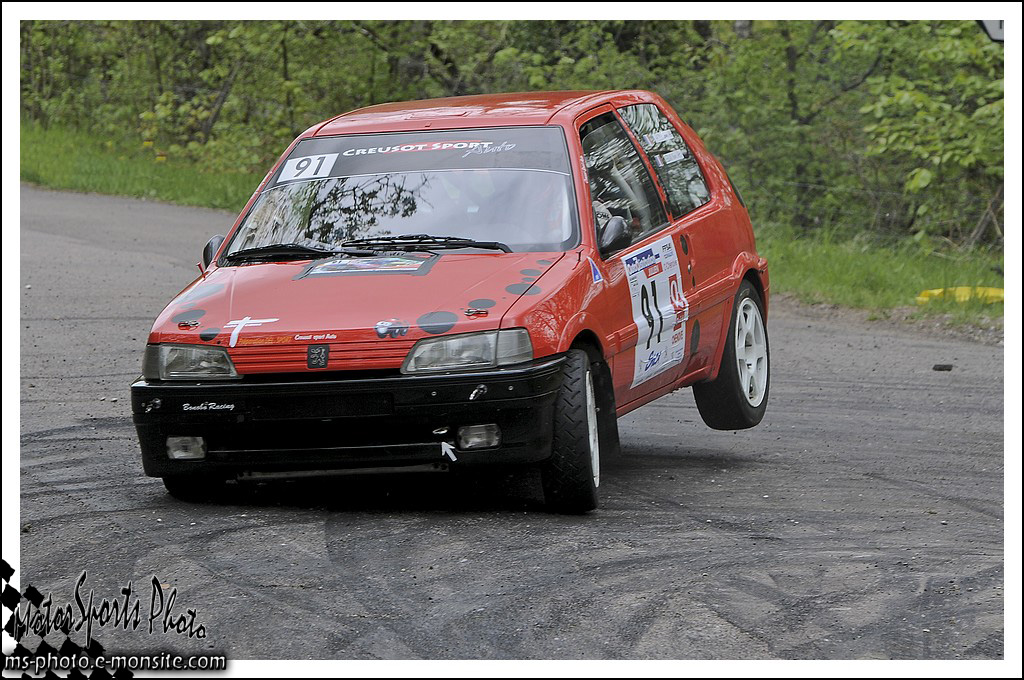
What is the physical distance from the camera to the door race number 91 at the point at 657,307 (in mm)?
6699

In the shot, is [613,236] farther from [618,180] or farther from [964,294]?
[964,294]

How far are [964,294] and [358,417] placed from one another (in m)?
9.92

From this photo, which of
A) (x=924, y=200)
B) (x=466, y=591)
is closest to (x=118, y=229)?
(x=924, y=200)

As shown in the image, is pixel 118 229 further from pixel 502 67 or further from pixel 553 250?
pixel 553 250

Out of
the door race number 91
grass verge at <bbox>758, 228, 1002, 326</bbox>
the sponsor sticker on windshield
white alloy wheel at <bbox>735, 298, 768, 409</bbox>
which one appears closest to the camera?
the sponsor sticker on windshield

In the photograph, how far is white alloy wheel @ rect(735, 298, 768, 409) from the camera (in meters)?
8.11

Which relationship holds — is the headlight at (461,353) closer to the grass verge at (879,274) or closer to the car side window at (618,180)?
the car side window at (618,180)

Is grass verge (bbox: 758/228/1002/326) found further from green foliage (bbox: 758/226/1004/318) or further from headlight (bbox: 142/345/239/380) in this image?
headlight (bbox: 142/345/239/380)

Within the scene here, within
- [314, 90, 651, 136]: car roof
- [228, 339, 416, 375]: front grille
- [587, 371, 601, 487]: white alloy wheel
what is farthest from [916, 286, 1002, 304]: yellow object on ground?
[228, 339, 416, 375]: front grille

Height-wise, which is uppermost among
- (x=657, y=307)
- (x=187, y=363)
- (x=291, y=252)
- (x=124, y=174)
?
(x=124, y=174)

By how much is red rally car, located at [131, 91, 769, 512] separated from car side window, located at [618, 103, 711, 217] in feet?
0.07

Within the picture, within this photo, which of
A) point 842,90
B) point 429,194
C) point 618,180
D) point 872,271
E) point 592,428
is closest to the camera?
point 592,428

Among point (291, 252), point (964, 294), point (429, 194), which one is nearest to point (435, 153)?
point (429, 194)

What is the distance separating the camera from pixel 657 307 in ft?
22.6
